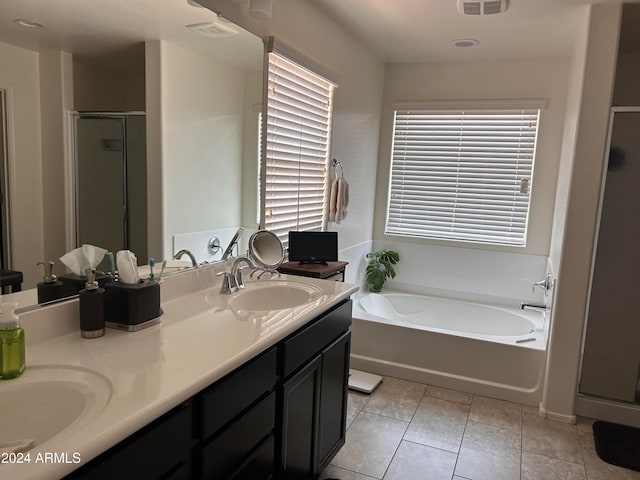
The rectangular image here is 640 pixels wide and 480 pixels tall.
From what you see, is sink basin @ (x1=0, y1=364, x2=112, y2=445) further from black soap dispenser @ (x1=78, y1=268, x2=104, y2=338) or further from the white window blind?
the white window blind

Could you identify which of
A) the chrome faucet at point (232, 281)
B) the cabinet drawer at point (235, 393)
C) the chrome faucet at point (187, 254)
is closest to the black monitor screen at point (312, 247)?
the chrome faucet at point (232, 281)

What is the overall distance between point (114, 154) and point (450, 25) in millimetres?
2349

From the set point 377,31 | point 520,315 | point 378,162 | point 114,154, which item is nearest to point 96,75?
point 114,154

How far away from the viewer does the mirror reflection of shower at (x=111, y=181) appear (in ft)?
5.05

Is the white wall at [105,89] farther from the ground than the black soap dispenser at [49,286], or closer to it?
farther from the ground

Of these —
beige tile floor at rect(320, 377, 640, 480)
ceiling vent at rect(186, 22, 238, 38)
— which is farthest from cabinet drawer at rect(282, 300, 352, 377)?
ceiling vent at rect(186, 22, 238, 38)

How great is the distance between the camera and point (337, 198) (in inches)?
129

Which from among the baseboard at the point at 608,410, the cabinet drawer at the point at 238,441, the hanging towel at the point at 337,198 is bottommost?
the baseboard at the point at 608,410

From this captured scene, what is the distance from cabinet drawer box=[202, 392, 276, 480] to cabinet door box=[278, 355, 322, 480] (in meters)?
0.10

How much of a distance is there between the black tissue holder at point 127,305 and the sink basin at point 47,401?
0.30 meters

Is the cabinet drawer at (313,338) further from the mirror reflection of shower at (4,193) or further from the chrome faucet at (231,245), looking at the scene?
the mirror reflection of shower at (4,193)

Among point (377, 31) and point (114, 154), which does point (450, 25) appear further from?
point (114, 154)

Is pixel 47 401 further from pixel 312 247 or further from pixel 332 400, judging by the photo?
pixel 312 247

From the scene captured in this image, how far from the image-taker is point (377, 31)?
125 inches
